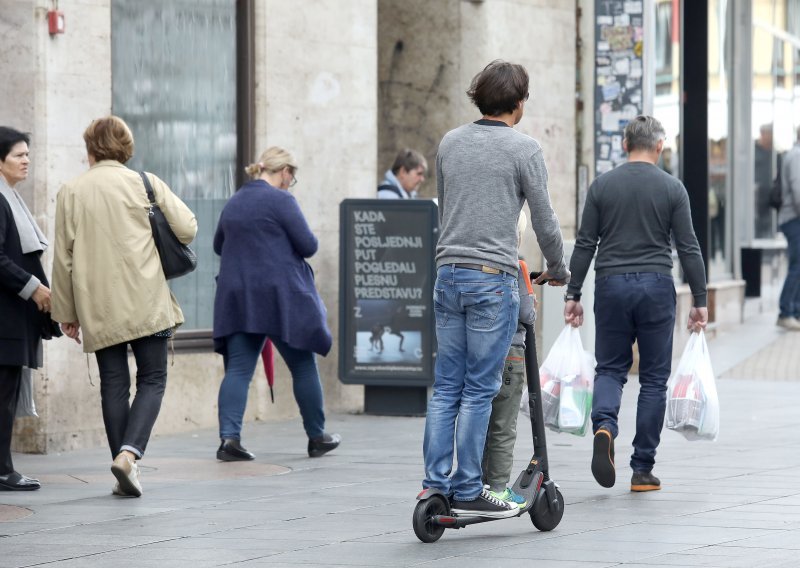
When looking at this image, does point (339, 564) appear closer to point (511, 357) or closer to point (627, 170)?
point (511, 357)

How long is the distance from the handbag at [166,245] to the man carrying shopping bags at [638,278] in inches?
72.2

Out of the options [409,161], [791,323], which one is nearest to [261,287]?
[409,161]

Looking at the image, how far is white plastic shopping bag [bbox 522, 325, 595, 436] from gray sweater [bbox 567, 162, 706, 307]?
0.34 meters

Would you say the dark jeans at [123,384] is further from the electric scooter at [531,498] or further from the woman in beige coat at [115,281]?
the electric scooter at [531,498]

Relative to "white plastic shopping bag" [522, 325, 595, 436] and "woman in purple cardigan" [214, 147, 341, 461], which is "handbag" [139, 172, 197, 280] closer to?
"woman in purple cardigan" [214, 147, 341, 461]

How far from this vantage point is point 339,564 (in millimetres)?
5867

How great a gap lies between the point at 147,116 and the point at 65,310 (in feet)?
8.90

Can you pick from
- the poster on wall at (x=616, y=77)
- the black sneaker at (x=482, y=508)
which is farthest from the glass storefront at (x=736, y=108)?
the black sneaker at (x=482, y=508)

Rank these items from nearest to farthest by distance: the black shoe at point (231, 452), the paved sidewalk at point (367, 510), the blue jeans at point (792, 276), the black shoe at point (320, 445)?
the paved sidewalk at point (367, 510)
the black shoe at point (231, 452)
the black shoe at point (320, 445)
the blue jeans at point (792, 276)

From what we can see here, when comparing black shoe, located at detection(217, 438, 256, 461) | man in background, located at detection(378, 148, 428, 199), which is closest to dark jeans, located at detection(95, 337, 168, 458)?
black shoe, located at detection(217, 438, 256, 461)

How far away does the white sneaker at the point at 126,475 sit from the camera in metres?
7.59

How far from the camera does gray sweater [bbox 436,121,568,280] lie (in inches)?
250

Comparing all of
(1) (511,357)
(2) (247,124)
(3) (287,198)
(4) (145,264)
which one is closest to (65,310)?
(4) (145,264)

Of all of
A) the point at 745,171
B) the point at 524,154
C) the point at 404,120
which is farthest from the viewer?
the point at 745,171
